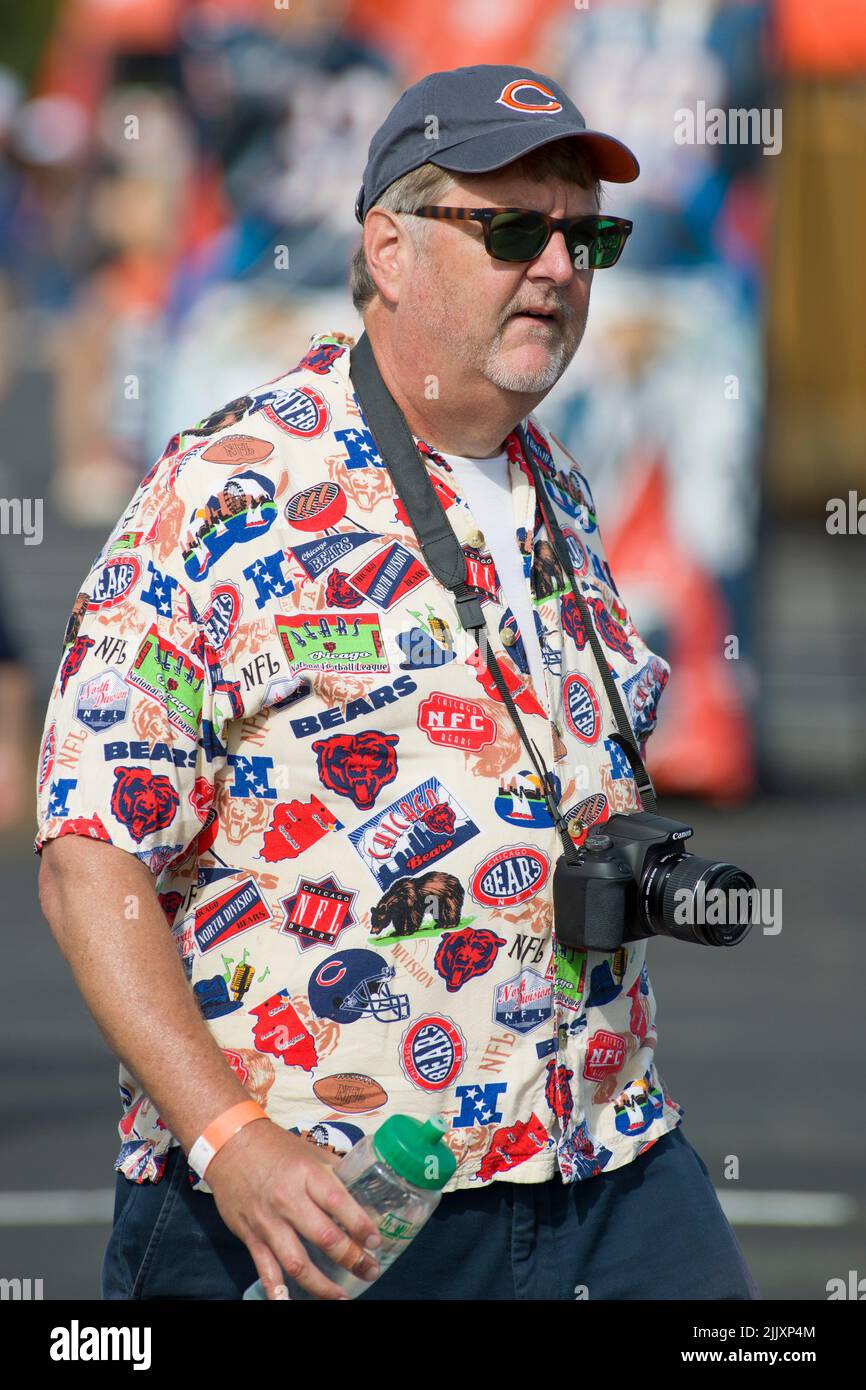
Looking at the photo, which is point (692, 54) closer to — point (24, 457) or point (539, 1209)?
point (539, 1209)

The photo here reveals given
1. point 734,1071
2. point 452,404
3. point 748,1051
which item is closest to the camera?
point 452,404

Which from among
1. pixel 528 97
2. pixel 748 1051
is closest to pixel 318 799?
pixel 528 97

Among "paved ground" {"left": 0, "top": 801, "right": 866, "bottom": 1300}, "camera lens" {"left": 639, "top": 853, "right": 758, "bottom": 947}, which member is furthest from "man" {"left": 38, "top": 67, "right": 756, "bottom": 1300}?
"paved ground" {"left": 0, "top": 801, "right": 866, "bottom": 1300}

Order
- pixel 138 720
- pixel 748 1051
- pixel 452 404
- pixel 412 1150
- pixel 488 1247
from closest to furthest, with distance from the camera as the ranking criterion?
pixel 412 1150, pixel 138 720, pixel 488 1247, pixel 452 404, pixel 748 1051

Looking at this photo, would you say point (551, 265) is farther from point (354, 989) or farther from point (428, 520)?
point (354, 989)

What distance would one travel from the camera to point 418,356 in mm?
2824

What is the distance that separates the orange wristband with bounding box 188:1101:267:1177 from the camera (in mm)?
2469

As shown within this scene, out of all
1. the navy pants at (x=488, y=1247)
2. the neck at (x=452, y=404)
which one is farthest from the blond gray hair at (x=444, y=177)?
the navy pants at (x=488, y=1247)

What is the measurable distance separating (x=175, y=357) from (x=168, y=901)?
747 centimetres

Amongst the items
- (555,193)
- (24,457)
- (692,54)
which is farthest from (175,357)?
(24,457)

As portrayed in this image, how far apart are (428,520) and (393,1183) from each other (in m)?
0.85

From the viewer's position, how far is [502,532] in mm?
2883

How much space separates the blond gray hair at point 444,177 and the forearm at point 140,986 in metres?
0.96
